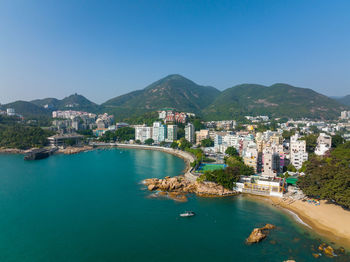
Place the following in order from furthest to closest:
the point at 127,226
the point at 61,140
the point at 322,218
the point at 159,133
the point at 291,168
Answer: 1. the point at 159,133
2. the point at 61,140
3. the point at 291,168
4. the point at 322,218
5. the point at 127,226

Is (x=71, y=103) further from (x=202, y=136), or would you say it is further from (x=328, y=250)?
(x=328, y=250)

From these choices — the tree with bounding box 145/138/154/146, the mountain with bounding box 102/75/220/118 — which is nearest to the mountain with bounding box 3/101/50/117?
the mountain with bounding box 102/75/220/118

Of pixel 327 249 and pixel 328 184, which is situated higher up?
pixel 328 184

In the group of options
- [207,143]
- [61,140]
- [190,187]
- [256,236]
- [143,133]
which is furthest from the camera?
[143,133]

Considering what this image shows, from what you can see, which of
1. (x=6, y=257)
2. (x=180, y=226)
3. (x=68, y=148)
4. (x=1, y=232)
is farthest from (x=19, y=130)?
(x=180, y=226)

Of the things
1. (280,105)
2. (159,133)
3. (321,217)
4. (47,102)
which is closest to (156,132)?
(159,133)
